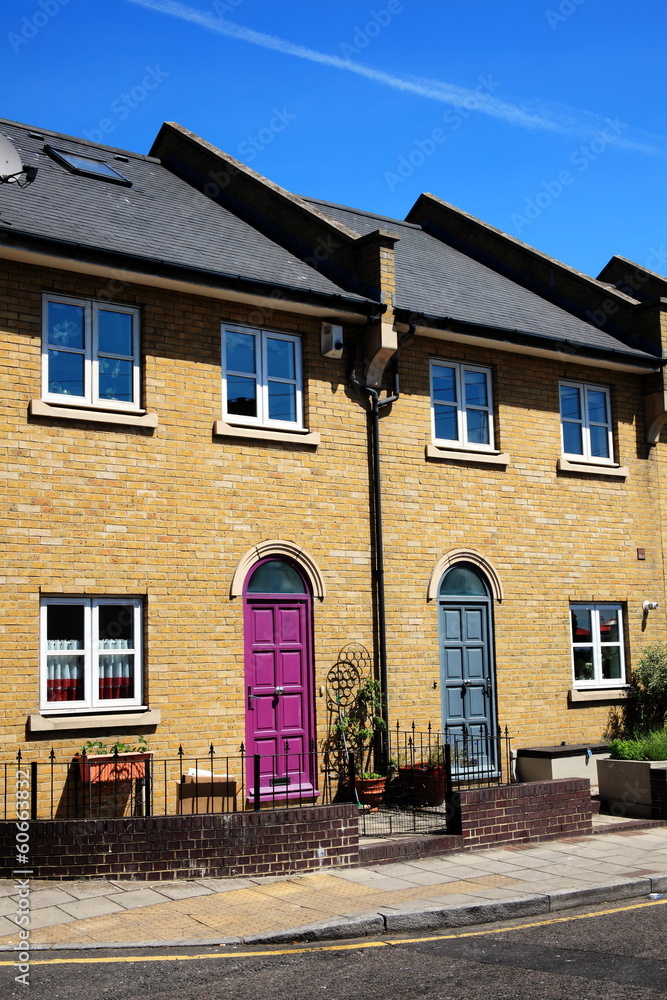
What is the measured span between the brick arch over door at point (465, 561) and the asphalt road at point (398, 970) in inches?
267

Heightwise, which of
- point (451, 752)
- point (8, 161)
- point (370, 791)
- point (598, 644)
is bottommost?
point (370, 791)

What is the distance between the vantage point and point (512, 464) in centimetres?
1599

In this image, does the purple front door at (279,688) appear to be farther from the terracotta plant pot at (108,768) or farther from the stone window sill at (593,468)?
the stone window sill at (593,468)

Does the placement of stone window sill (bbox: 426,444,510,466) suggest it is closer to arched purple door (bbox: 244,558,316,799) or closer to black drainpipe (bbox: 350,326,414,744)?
black drainpipe (bbox: 350,326,414,744)

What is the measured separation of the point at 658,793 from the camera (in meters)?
13.5

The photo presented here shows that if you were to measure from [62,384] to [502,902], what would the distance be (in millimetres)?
7383

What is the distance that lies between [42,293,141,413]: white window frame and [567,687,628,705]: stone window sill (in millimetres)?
8049

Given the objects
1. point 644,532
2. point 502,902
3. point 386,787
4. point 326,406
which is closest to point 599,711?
point 644,532

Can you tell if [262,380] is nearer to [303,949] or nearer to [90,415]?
[90,415]

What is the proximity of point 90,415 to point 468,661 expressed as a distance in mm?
6556

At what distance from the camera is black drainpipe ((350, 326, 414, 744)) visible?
46.3 feet

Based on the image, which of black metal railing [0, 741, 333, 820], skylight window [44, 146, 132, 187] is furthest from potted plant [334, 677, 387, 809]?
skylight window [44, 146, 132, 187]

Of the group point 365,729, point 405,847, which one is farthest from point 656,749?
point 405,847

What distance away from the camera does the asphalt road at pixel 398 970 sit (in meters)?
6.62
